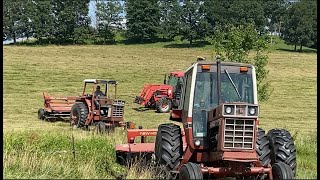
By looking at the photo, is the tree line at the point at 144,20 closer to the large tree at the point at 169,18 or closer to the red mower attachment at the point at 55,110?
the large tree at the point at 169,18

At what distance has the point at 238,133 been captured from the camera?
742cm

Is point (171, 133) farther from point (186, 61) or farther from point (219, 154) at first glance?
point (186, 61)

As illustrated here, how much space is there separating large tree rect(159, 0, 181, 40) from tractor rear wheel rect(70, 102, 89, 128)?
195 feet

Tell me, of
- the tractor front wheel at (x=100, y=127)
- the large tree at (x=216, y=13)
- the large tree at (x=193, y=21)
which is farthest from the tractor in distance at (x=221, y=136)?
the large tree at (x=216, y=13)

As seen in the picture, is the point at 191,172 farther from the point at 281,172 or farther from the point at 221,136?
the point at 281,172

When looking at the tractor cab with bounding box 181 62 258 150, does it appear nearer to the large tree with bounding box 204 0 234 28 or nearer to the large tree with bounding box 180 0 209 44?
the large tree with bounding box 180 0 209 44

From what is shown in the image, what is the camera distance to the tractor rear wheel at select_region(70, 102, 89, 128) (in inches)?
726

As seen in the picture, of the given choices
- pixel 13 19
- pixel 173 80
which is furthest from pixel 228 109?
pixel 13 19

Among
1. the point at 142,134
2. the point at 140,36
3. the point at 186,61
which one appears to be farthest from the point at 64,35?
the point at 142,134

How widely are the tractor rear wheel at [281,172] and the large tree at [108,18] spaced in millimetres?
70724

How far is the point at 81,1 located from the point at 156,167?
3359 inches

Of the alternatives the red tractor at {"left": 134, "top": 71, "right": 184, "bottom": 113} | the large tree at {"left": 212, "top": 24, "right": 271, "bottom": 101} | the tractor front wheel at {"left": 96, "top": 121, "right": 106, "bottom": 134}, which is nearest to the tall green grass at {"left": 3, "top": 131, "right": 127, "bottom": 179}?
the tractor front wheel at {"left": 96, "top": 121, "right": 106, "bottom": 134}

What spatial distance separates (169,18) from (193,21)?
161 inches

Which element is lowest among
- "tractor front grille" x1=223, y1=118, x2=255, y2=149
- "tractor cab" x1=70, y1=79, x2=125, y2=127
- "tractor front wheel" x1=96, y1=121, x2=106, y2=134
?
"tractor front wheel" x1=96, y1=121, x2=106, y2=134
